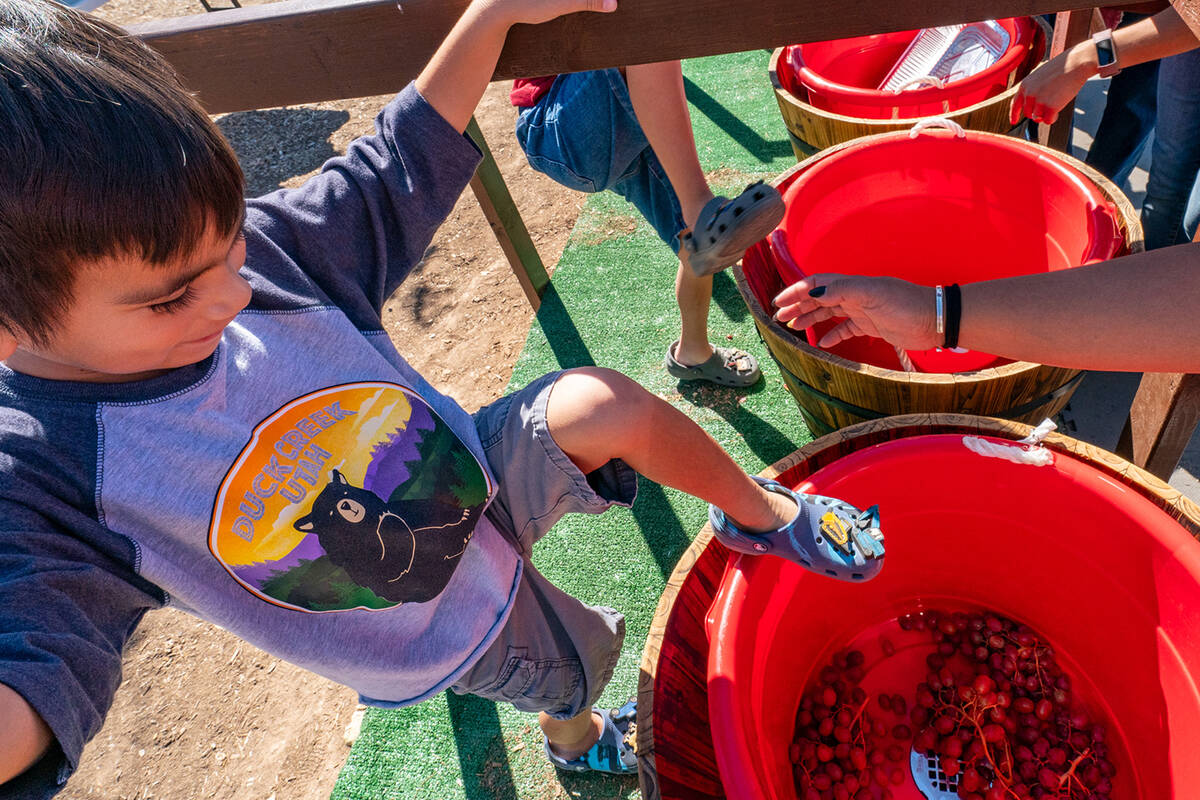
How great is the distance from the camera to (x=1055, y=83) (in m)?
1.66

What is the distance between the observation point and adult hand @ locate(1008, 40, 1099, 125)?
1572 millimetres

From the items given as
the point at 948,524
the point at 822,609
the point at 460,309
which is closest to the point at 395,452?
the point at 822,609

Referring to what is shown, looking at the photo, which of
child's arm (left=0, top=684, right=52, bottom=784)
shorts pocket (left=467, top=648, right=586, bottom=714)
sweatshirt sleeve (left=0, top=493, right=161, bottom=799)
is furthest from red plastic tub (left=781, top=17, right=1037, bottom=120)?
child's arm (left=0, top=684, right=52, bottom=784)

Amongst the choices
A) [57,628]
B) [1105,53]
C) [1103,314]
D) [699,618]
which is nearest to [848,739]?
[699,618]

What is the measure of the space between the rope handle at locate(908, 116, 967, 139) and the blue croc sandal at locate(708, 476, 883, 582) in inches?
38.4

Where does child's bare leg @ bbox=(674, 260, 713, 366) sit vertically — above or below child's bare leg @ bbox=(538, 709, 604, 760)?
above

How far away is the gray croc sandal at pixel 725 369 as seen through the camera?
80.0 inches

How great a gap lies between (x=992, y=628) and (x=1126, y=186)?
1.75m

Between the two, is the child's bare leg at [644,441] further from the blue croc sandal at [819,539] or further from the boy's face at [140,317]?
the boy's face at [140,317]

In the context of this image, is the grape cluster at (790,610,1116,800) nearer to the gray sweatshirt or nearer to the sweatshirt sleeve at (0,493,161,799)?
the gray sweatshirt

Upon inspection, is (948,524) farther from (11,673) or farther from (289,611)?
(11,673)

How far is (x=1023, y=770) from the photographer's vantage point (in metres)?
1.29

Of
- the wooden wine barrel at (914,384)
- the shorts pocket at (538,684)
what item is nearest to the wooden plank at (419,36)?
the wooden wine barrel at (914,384)

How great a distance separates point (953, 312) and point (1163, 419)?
660 millimetres
